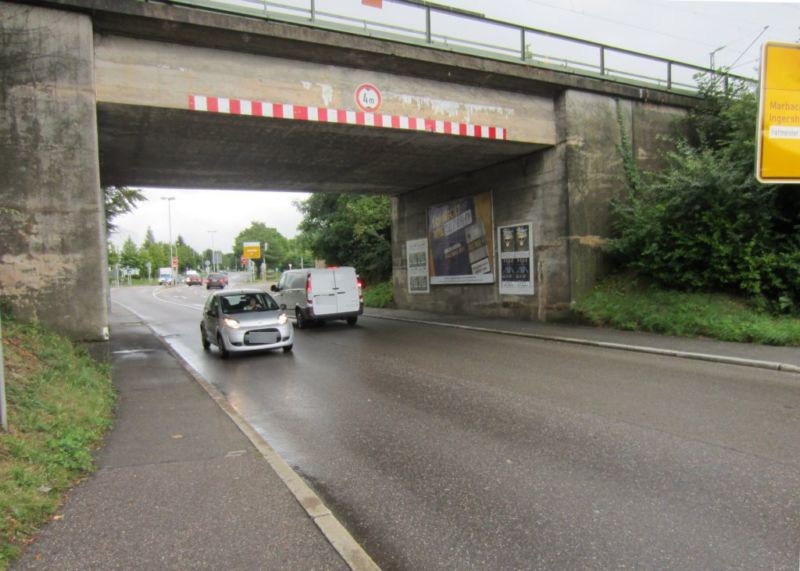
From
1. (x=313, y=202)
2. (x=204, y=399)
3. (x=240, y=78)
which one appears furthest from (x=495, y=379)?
(x=313, y=202)

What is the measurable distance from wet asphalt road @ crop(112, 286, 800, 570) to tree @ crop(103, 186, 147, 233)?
44.0 feet

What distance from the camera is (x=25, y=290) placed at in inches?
350

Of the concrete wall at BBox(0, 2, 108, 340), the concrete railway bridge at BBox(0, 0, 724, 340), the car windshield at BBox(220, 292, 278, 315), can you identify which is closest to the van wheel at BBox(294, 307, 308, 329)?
the concrete railway bridge at BBox(0, 0, 724, 340)

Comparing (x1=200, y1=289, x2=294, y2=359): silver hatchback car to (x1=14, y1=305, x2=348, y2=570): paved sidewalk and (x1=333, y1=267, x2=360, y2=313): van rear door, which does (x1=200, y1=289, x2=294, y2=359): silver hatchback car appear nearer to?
(x1=333, y1=267, x2=360, y2=313): van rear door

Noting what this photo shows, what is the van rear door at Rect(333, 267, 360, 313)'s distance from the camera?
17.2 meters

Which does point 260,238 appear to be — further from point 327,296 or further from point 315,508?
point 315,508

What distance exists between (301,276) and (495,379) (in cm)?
1069

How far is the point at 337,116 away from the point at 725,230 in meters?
8.88

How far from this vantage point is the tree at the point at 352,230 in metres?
28.5

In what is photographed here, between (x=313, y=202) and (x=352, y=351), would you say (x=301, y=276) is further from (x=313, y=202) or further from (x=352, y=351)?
(x=313, y=202)

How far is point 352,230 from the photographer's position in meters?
31.5

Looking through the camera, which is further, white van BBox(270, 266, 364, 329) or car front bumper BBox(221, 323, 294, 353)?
white van BBox(270, 266, 364, 329)

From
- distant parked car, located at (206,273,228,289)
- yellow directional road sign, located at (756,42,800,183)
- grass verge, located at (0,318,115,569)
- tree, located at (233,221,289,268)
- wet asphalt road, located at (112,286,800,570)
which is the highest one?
tree, located at (233,221,289,268)

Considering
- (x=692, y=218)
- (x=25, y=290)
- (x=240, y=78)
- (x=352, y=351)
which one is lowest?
(x=352, y=351)
